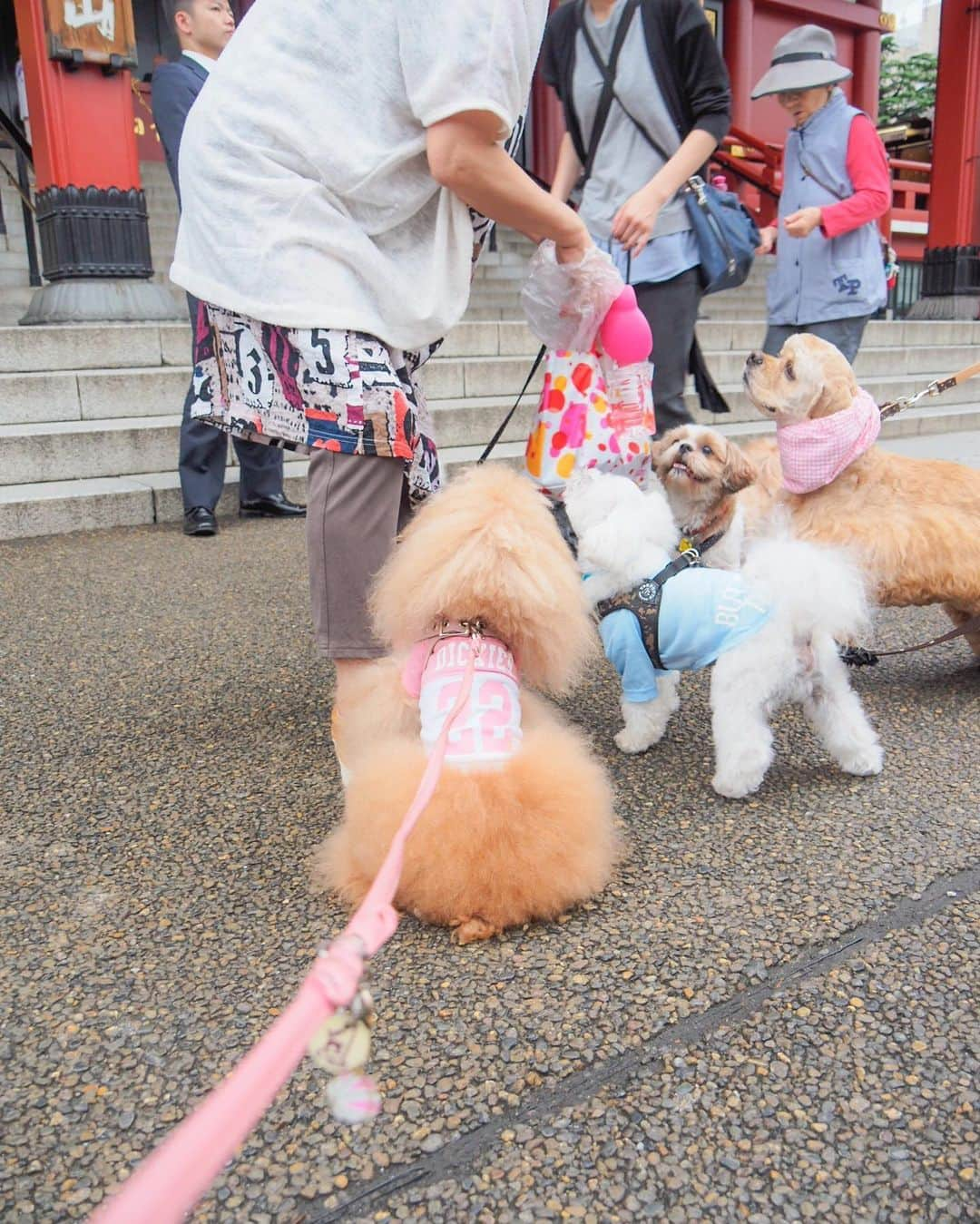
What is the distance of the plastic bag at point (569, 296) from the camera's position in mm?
2334

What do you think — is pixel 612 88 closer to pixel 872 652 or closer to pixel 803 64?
pixel 803 64

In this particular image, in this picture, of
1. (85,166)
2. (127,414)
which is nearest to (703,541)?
(127,414)

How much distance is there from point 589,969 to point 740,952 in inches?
10.0

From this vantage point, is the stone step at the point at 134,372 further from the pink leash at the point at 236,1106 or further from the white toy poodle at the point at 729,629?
the pink leash at the point at 236,1106

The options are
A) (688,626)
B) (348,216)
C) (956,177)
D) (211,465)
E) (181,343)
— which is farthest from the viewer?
(956,177)

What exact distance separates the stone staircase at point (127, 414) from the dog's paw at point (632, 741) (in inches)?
125

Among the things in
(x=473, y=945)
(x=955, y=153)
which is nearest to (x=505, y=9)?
(x=473, y=945)

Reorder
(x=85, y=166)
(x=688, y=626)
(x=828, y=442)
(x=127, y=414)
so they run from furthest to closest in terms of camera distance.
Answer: (x=85, y=166)
(x=127, y=414)
(x=828, y=442)
(x=688, y=626)

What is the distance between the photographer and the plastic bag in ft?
7.66

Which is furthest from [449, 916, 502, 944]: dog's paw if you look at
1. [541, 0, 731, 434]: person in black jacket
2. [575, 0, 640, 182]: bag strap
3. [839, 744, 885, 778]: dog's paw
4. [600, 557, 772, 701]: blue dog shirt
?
[575, 0, 640, 182]: bag strap

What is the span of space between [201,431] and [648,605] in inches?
114

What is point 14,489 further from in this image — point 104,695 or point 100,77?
point 100,77

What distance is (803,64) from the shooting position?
3.72 metres

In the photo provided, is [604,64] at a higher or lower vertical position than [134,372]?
higher
